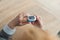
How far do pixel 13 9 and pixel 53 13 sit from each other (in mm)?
431

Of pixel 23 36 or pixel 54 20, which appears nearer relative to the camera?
pixel 23 36

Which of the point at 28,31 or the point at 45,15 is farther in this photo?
the point at 45,15

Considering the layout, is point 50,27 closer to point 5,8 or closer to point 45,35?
point 5,8

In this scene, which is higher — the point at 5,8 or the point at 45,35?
the point at 5,8

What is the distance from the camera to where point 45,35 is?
88 cm

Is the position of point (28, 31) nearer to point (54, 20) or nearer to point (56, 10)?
point (54, 20)

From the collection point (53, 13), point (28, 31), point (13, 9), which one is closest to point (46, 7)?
point (53, 13)

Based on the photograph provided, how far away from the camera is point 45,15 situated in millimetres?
1722

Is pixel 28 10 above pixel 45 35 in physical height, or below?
above

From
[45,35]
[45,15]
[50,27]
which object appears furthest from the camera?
[45,15]

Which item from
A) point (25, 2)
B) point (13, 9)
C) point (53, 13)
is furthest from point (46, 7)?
point (13, 9)

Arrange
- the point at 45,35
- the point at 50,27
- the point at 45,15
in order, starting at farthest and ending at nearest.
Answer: the point at 45,15 → the point at 50,27 → the point at 45,35

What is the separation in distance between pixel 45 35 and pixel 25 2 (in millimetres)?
996

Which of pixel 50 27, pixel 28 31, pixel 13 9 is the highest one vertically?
pixel 13 9
